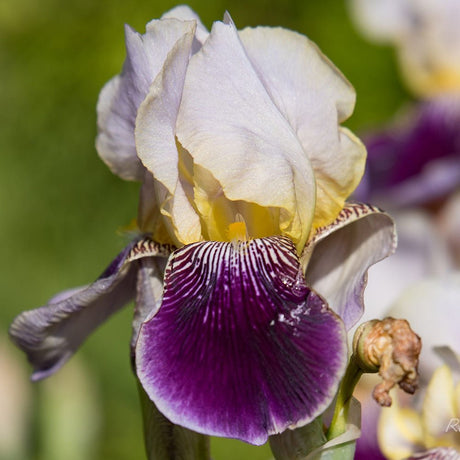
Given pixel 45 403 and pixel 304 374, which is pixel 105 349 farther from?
pixel 304 374

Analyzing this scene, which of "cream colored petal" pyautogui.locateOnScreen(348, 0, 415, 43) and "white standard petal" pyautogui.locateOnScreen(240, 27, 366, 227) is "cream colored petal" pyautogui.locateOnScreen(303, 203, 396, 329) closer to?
"white standard petal" pyautogui.locateOnScreen(240, 27, 366, 227)

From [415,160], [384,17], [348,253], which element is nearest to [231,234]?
[348,253]

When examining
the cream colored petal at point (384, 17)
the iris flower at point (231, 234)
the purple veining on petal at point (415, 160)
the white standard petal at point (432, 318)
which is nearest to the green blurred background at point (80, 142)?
the cream colored petal at point (384, 17)

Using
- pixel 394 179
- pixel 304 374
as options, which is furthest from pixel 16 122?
pixel 304 374

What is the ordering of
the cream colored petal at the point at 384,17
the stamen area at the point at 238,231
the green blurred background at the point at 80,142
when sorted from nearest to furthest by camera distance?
the stamen area at the point at 238,231, the cream colored petal at the point at 384,17, the green blurred background at the point at 80,142

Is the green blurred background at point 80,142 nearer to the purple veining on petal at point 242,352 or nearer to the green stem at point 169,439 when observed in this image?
the green stem at point 169,439
